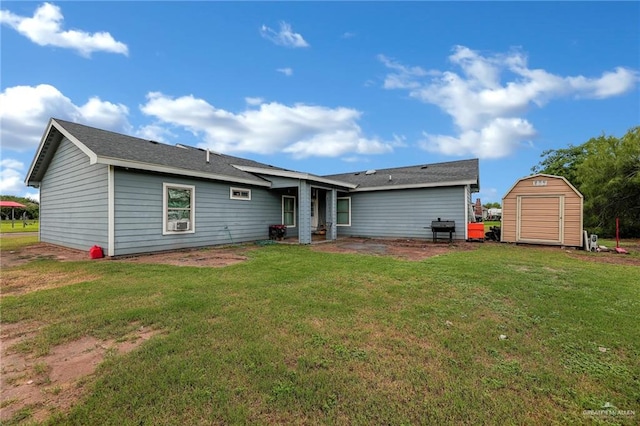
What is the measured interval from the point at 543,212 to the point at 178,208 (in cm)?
1347

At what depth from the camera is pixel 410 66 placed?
46.6ft

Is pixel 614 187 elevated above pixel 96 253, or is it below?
above

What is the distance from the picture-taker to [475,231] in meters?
12.0

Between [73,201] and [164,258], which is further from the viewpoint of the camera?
[73,201]

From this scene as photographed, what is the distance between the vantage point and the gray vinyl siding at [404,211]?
12336 mm

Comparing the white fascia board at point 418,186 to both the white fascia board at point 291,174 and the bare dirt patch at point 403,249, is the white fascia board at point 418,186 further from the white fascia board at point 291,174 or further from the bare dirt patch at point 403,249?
the bare dirt patch at point 403,249

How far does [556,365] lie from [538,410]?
2.61 feet

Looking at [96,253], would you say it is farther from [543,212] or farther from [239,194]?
[543,212]

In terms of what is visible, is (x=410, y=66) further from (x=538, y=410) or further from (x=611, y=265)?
(x=538, y=410)

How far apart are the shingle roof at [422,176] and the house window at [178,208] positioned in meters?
8.12

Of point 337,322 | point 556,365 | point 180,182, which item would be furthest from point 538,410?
point 180,182

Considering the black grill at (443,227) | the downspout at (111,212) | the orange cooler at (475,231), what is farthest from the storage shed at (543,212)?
the downspout at (111,212)

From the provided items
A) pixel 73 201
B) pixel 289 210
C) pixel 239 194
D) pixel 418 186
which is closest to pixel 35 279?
pixel 73 201

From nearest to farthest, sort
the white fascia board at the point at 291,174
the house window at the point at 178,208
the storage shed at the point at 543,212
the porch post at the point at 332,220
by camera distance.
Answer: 1. the house window at the point at 178,208
2. the storage shed at the point at 543,212
3. the white fascia board at the point at 291,174
4. the porch post at the point at 332,220
